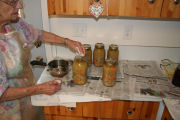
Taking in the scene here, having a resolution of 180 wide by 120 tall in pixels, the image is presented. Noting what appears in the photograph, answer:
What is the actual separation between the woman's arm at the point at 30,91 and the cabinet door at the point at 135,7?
63 centimetres

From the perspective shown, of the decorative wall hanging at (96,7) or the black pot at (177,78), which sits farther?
the black pot at (177,78)

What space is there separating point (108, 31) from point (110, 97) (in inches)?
25.0

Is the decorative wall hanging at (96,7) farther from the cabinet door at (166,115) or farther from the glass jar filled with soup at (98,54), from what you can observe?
the cabinet door at (166,115)

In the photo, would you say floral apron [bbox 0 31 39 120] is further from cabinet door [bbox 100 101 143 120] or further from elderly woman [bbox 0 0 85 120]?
cabinet door [bbox 100 101 143 120]

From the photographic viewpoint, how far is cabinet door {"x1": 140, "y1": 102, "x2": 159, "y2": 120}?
3.69ft

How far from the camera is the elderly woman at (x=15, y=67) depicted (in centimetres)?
88

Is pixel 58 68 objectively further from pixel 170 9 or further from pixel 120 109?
pixel 170 9

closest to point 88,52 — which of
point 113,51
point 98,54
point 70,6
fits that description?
point 98,54

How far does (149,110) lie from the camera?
115 centimetres

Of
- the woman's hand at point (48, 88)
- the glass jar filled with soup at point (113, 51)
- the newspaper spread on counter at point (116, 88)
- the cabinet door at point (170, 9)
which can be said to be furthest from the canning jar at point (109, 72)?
the cabinet door at point (170, 9)

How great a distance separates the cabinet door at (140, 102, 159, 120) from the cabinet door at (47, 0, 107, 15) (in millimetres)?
706

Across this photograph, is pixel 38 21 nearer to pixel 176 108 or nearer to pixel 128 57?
pixel 128 57

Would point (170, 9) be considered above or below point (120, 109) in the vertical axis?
above

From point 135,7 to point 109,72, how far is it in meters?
0.47
